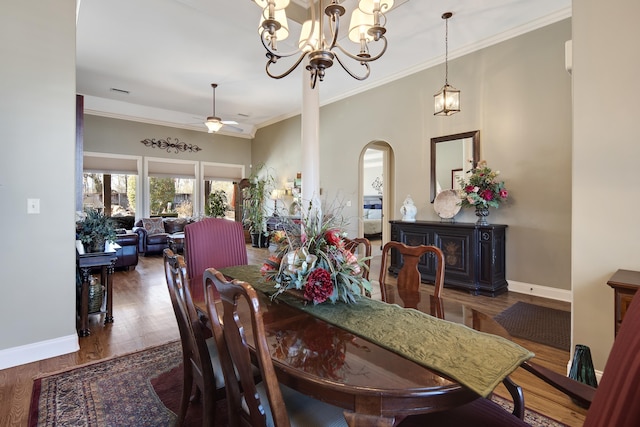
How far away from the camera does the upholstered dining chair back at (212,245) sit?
2455 millimetres

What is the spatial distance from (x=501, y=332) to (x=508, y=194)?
348 centimetres

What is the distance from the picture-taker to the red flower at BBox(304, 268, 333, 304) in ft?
4.50

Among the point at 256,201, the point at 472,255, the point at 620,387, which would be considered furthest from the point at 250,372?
the point at 256,201

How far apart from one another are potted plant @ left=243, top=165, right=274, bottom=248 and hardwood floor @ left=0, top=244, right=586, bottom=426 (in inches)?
139

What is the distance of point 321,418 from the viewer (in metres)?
1.09

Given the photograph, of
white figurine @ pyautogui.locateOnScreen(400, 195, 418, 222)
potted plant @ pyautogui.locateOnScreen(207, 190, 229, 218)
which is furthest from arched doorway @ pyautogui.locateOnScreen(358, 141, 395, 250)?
potted plant @ pyautogui.locateOnScreen(207, 190, 229, 218)

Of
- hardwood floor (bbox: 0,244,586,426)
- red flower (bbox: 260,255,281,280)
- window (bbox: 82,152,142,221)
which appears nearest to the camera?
red flower (bbox: 260,255,281,280)

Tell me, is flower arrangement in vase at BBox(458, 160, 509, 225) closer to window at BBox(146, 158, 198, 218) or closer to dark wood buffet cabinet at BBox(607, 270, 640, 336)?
dark wood buffet cabinet at BBox(607, 270, 640, 336)

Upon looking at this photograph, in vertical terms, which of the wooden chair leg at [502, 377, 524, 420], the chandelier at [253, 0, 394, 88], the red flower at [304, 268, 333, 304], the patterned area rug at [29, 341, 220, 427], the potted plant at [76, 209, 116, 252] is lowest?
the patterned area rug at [29, 341, 220, 427]

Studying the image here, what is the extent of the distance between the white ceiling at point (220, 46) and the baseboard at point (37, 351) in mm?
3284

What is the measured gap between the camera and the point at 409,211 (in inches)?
193

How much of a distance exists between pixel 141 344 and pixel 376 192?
10585mm

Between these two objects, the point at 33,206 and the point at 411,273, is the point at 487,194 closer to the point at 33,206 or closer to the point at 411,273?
the point at 411,273

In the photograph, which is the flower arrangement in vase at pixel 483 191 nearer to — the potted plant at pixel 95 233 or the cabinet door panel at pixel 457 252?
the cabinet door panel at pixel 457 252
